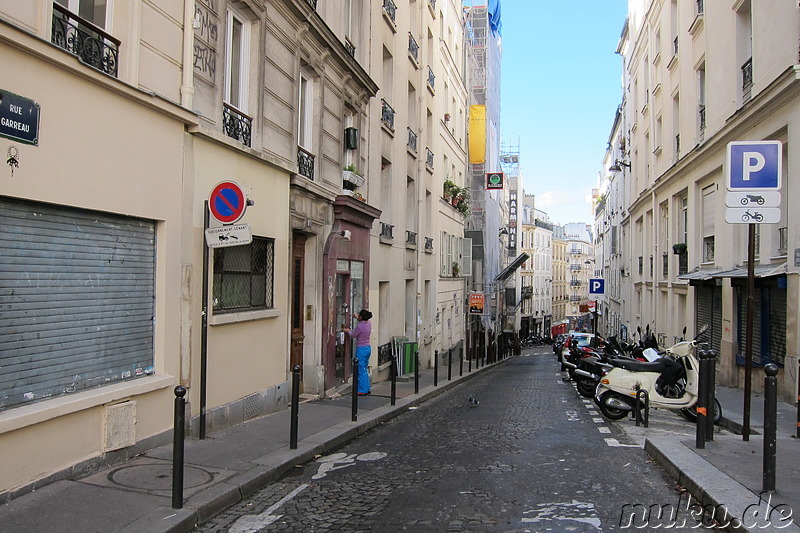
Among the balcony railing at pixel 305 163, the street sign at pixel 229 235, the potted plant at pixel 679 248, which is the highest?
the balcony railing at pixel 305 163

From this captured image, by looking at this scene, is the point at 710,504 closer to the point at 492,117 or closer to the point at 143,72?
the point at 143,72

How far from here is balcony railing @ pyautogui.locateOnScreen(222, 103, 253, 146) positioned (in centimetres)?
848

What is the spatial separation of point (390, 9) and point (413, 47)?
10.1 feet

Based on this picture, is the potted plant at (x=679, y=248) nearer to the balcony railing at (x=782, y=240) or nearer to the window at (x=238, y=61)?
the balcony railing at (x=782, y=240)

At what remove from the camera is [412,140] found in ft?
67.2

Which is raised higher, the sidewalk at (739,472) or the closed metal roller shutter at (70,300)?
the closed metal roller shutter at (70,300)

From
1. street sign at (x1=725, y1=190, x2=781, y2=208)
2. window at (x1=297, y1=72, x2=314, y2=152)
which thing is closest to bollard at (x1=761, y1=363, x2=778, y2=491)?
street sign at (x1=725, y1=190, x2=781, y2=208)

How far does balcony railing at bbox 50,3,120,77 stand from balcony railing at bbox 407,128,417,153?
14.1 metres

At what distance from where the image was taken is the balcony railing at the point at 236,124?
8484mm

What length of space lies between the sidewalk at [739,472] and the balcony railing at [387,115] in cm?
1140

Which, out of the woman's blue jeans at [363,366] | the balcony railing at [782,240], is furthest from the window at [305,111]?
the balcony railing at [782,240]

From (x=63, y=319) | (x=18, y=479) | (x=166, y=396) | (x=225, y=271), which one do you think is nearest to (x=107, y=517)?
(x=18, y=479)

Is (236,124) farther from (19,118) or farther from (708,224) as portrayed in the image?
(708,224)

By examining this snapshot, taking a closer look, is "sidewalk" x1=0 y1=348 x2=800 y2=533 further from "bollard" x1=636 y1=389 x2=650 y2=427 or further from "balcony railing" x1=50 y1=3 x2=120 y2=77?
"balcony railing" x1=50 y1=3 x2=120 y2=77
